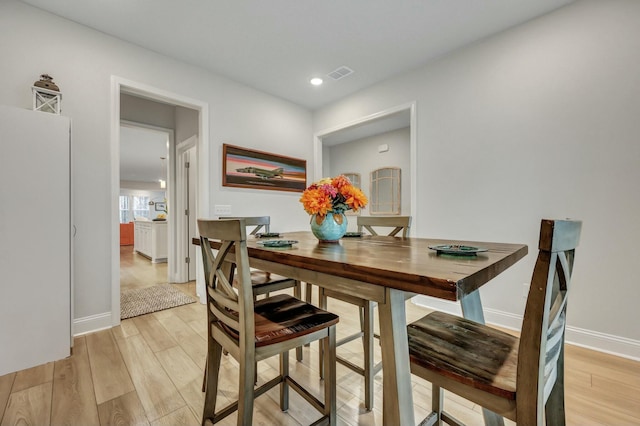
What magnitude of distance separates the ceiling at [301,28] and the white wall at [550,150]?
0.30 meters

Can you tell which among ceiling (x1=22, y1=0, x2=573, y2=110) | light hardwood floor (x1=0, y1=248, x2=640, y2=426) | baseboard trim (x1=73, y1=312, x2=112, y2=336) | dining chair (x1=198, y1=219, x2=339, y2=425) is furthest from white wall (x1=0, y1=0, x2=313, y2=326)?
dining chair (x1=198, y1=219, x2=339, y2=425)

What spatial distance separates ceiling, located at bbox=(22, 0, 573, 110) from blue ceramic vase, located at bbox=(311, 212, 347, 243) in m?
1.76

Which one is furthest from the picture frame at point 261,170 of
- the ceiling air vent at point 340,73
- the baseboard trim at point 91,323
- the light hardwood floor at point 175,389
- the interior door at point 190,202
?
the light hardwood floor at point 175,389

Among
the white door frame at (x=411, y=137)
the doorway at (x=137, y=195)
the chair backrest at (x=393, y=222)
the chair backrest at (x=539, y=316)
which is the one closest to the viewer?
the chair backrest at (x=539, y=316)

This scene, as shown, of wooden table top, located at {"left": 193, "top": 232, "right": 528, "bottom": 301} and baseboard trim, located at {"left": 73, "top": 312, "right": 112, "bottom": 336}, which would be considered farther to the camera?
baseboard trim, located at {"left": 73, "top": 312, "right": 112, "bottom": 336}

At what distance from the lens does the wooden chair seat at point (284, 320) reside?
3.38ft

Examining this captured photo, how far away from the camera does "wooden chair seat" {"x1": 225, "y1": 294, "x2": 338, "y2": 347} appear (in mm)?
1030

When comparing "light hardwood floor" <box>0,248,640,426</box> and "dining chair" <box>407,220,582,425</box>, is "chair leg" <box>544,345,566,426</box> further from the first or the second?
"light hardwood floor" <box>0,248,640,426</box>

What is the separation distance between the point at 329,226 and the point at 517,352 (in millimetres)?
945

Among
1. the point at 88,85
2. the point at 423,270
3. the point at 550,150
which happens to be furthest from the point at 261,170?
the point at 423,270

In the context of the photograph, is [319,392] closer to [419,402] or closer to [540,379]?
[419,402]

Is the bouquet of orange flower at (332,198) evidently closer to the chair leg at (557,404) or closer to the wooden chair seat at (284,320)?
A: the wooden chair seat at (284,320)

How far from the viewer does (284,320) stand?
1.15 metres

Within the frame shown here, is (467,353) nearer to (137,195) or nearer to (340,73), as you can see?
(340,73)
